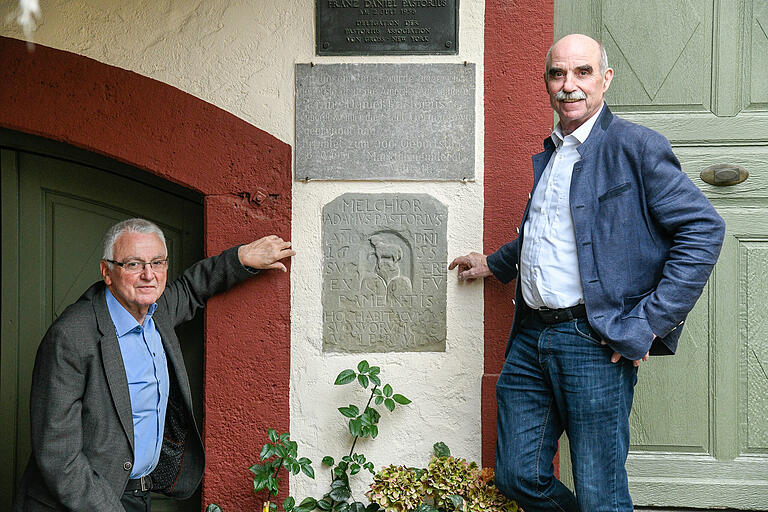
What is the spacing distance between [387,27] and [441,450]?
72.9 inches

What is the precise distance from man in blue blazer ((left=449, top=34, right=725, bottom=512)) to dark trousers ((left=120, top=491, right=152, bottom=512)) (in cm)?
140

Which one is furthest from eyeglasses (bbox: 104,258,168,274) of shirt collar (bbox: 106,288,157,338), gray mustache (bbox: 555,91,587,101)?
gray mustache (bbox: 555,91,587,101)

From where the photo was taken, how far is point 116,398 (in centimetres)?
261

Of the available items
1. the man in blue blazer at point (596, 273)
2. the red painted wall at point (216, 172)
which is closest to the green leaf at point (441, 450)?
the man in blue blazer at point (596, 273)

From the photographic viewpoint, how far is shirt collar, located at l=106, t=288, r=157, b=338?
A: 8.86ft

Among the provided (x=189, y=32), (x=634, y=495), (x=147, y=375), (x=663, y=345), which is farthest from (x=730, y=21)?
(x=147, y=375)

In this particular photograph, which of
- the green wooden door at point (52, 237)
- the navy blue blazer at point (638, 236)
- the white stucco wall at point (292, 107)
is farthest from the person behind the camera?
the green wooden door at point (52, 237)

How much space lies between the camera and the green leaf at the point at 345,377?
10.2ft

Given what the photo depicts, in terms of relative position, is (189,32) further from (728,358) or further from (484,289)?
(728,358)

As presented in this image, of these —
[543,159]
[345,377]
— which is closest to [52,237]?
[345,377]

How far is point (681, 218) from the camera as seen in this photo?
2402mm

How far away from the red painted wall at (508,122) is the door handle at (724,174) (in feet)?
2.53

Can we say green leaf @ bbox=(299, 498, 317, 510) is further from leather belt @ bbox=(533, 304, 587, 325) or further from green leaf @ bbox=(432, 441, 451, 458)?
leather belt @ bbox=(533, 304, 587, 325)

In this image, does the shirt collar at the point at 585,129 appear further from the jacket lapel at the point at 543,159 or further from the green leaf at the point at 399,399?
the green leaf at the point at 399,399
